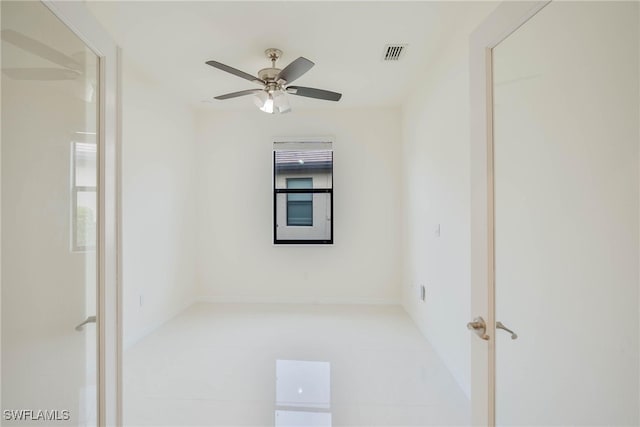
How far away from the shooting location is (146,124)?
119 inches

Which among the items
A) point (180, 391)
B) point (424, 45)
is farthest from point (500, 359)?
point (424, 45)

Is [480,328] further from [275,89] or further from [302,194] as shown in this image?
[302,194]

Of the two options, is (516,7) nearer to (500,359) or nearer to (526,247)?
(526,247)

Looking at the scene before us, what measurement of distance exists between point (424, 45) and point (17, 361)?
303cm

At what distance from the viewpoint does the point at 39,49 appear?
0.98m

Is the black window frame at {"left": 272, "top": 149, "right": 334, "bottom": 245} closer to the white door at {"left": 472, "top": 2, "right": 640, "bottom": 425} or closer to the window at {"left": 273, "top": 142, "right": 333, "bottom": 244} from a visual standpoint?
the window at {"left": 273, "top": 142, "right": 333, "bottom": 244}

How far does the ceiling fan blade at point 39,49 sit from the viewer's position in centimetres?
89

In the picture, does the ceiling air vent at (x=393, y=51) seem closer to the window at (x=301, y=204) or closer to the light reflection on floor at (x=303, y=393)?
the window at (x=301, y=204)

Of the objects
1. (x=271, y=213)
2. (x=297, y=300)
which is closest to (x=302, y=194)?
(x=271, y=213)

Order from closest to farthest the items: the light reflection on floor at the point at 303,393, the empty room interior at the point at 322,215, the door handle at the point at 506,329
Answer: the empty room interior at the point at 322,215 → the door handle at the point at 506,329 → the light reflection on floor at the point at 303,393

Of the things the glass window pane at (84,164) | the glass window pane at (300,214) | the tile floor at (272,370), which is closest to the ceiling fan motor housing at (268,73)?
the glass window pane at (84,164)

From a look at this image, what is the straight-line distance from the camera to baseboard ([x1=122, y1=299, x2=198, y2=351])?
2757 millimetres

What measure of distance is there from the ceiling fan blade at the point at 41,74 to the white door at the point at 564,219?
160cm

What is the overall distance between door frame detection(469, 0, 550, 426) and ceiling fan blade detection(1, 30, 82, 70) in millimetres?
1558
